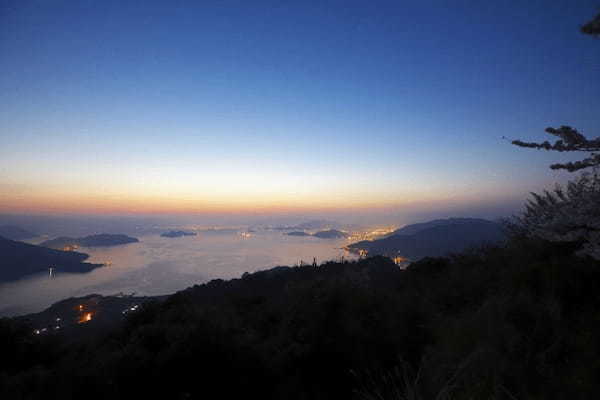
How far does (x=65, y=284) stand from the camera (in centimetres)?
3816

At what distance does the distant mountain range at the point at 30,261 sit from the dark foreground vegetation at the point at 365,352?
54.6 meters

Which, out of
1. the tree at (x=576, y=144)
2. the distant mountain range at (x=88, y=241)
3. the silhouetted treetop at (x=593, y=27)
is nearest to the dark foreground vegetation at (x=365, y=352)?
the tree at (x=576, y=144)

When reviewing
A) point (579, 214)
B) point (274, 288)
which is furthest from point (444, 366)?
point (274, 288)

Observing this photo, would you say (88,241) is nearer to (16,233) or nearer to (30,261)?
(16,233)

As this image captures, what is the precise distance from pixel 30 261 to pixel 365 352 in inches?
2557

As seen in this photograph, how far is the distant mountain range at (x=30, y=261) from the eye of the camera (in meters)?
40.7

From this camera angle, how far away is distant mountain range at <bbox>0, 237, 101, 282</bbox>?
4074 centimetres

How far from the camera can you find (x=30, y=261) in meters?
44.3

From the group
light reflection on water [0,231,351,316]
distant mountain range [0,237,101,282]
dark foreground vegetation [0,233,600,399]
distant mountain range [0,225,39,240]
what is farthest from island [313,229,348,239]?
distant mountain range [0,225,39,240]

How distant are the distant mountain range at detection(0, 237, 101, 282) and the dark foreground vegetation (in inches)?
2148

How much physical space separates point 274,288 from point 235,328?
1451cm

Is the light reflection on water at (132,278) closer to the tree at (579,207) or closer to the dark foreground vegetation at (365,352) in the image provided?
the dark foreground vegetation at (365,352)

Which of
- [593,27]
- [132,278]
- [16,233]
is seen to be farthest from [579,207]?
[16,233]

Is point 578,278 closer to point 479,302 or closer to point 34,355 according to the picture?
point 479,302
